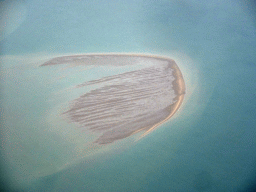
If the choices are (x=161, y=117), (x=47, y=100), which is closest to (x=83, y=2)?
(x=47, y=100)

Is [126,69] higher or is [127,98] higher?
[126,69]

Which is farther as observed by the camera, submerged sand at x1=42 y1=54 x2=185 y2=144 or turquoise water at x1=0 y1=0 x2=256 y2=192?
submerged sand at x1=42 y1=54 x2=185 y2=144

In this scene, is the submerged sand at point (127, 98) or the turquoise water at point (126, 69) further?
the submerged sand at point (127, 98)

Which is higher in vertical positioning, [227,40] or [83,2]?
[83,2]

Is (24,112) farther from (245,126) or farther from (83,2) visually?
(245,126)
